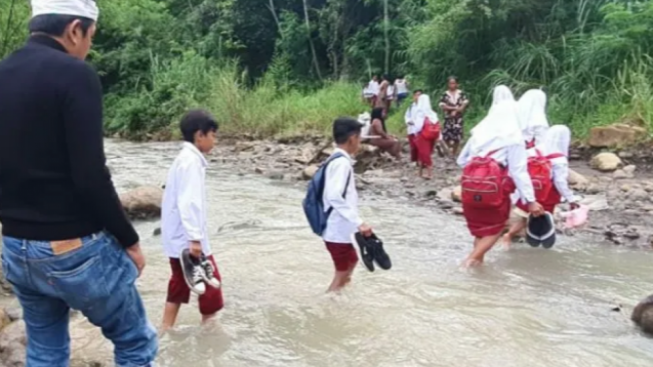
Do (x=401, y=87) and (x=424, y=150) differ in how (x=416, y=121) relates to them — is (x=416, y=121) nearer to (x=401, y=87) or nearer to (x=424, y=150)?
(x=424, y=150)

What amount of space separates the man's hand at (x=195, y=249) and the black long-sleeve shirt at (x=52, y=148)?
1894mm

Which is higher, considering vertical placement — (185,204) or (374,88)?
(185,204)

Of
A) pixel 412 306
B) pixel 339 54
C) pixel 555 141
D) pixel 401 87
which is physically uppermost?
pixel 555 141

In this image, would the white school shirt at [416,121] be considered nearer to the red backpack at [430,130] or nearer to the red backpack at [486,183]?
the red backpack at [430,130]

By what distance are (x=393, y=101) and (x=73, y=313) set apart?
48.5 feet

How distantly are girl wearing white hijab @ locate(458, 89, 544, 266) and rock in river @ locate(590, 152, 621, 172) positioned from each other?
5.53 meters

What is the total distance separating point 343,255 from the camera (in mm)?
5746

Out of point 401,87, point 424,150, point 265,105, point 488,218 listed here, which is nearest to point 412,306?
point 488,218

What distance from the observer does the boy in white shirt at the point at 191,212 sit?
15.2 ft

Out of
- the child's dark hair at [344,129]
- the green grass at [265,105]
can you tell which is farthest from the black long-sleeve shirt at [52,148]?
the green grass at [265,105]

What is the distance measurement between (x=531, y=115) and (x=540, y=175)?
0.62 m

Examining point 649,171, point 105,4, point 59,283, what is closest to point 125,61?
point 105,4

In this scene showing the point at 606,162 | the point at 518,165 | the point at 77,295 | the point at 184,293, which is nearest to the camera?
the point at 77,295

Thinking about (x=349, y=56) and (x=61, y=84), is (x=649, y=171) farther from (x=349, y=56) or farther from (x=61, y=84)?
(x=349, y=56)
